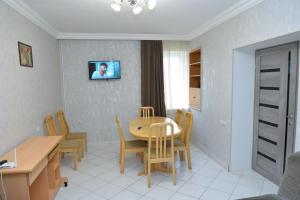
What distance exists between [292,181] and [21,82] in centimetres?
317

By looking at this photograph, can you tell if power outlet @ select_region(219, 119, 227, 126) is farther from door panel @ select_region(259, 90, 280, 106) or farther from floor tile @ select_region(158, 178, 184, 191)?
floor tile @ select_region(158, 178, 184, 191)

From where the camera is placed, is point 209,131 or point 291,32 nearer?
point 291,32

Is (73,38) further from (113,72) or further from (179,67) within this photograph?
(179,67)

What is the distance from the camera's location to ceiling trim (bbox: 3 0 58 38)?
8.02 feet

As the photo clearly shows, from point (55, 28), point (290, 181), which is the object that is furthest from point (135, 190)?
point (55, 28)

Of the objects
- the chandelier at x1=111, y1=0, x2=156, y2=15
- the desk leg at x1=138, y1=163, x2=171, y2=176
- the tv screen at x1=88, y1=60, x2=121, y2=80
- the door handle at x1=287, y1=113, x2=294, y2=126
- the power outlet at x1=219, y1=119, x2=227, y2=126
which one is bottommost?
the desk leg at x1=138, y1=163, x2=171, y2=176

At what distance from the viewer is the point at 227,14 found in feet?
9.75

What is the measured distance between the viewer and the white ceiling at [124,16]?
8.63 ft

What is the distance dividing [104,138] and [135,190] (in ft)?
7.33

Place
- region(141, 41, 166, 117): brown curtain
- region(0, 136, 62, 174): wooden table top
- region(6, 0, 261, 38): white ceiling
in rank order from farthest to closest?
region(141, 41, 166, 117): brown curtain < region(6, 0, 261, 38): white ceiling < region(0, 136, 62, 174): wooden table top

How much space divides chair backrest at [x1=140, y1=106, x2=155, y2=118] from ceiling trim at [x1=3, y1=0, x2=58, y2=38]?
241 cm

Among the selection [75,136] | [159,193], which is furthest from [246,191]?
[75,136]

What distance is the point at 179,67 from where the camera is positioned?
4746 millimetres

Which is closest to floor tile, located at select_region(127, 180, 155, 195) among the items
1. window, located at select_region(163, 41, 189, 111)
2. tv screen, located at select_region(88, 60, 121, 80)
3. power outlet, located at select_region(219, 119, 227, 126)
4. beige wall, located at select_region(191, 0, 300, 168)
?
beige wall, located at select_region(191, 0, 300, 168)
